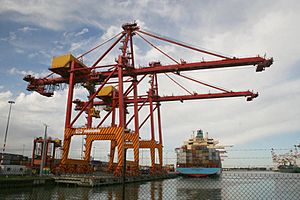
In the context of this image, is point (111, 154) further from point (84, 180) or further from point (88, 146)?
point (84, 180)

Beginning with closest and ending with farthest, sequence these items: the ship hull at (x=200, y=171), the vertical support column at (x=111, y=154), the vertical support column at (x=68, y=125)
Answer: the vertical support column at (x=68, y=125), the vertical support column at (x=111, y=154), the ship hull at (x=200, y=171)

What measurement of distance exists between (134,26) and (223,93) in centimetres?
1423

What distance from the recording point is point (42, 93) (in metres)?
31.1

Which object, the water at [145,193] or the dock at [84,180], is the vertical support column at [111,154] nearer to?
the dock at [84,180]

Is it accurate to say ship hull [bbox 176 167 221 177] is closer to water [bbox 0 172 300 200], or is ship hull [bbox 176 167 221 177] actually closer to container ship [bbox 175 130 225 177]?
container ship [bbox 175 130 225 177]

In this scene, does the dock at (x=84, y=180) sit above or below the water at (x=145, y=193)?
above

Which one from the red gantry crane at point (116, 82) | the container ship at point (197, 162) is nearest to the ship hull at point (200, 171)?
the container ship at point (197, 162)

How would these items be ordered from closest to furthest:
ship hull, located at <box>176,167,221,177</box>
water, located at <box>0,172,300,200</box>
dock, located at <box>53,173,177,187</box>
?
water, located at <box>0,172,300,200</box>, dock, located at <box>53,173,177,187</box>, ship hull, located at <box>176,167,221,177</box>

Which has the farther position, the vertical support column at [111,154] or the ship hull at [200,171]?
the ship hull at [200,171]

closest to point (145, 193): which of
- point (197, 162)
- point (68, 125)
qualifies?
→ point (68, 125)

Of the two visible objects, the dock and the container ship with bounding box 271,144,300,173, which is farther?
the container ship with bounding box 271,144,300,173

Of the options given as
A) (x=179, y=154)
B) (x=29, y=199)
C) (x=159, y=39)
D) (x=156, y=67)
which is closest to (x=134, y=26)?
(x=159, y=39)

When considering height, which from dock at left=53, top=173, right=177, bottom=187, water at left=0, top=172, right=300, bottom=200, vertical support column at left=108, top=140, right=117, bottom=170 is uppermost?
vertical support column at left=108, top=140, right=117, bottom=170

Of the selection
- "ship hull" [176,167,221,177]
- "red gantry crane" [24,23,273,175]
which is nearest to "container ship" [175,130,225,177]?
"ship hull" [176,167,221,177]
